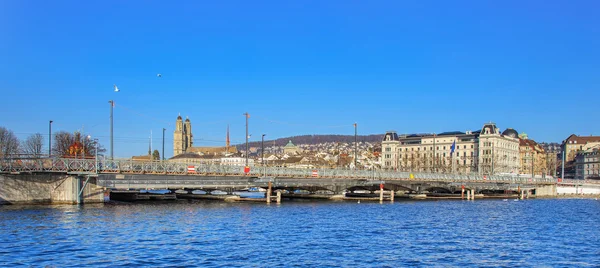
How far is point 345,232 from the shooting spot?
51.3 metres

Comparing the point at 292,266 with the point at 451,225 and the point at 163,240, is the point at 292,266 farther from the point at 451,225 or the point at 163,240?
the point at 451,225

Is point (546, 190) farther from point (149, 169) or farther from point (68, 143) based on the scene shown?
point (68, 143)

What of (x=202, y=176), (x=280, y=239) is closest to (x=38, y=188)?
(x=202, y=176)

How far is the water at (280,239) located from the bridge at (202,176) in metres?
5.49

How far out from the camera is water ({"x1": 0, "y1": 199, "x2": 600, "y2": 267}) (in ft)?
119

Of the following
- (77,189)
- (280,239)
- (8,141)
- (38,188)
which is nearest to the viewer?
(280,239)

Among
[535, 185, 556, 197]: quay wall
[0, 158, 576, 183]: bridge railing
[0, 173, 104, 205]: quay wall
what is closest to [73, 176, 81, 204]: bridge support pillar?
[0, 173, 104, 205]: quay wall

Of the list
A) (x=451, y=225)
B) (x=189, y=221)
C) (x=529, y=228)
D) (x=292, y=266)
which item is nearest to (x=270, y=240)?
(x=292, y=266)

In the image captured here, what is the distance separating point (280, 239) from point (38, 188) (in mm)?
39800

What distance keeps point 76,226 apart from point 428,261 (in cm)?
2932

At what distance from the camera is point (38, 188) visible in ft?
236

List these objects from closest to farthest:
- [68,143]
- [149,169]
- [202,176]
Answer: [149,169], [202,176], [68,143]

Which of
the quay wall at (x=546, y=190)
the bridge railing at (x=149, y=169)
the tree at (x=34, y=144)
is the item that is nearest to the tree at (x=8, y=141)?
the tree at (x=34, y=144)

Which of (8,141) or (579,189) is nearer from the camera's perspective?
(8,141)
